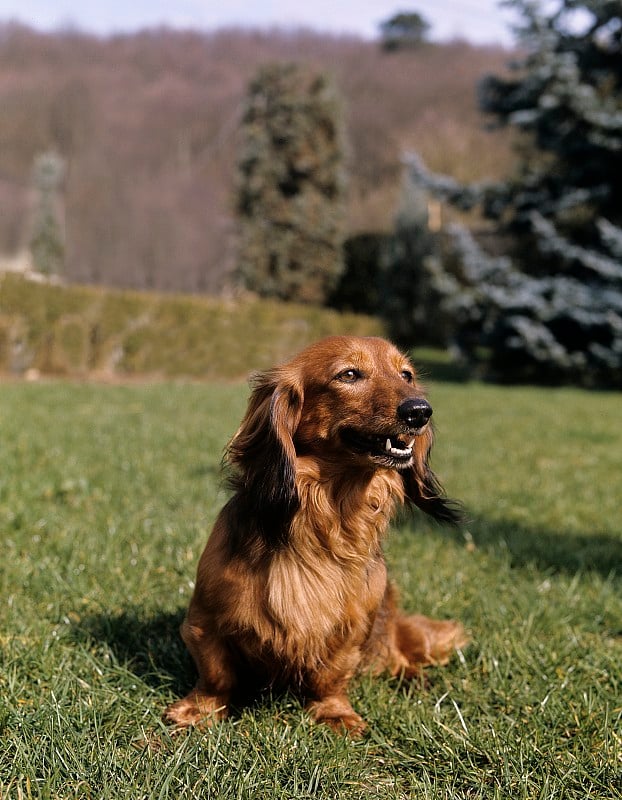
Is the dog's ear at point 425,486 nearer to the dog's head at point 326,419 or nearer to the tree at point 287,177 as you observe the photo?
the dog's head at point 326,419

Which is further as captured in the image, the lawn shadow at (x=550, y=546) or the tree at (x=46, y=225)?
the tree at (x=46, y=225)

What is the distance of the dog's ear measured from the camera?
2.57 meters

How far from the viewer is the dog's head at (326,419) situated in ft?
7.23

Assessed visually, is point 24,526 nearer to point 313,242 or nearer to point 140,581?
point 140,581

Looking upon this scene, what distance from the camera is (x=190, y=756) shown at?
6.63ft

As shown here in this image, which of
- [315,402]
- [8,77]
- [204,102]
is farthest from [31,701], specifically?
[8,77]

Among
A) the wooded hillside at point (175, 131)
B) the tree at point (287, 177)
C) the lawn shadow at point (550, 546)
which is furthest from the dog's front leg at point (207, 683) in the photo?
the wooded hillside at point (175, 131)

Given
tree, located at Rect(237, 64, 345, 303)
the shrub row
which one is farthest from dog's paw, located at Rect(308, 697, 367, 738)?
tree, located at Rect(237, 64, 345, 303)

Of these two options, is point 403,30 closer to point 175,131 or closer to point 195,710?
point 175,131

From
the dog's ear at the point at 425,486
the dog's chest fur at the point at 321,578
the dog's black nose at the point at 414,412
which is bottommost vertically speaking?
the dog's chest fur at the point at 321,578

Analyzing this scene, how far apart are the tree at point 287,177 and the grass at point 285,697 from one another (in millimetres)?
13397

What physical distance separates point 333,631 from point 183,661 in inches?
26.4

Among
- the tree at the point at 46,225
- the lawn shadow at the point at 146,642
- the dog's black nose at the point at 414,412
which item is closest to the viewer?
the dog's black nose at the point at 414,412

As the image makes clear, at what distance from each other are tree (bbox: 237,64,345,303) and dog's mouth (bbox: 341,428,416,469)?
16699mm
